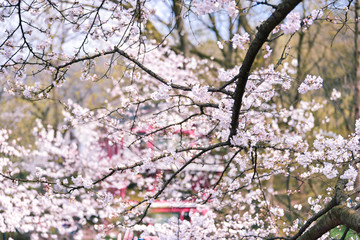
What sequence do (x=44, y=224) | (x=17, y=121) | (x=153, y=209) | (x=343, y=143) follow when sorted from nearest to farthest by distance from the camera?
1. (x=343, y=143)
2. (x=44, y=224)
3. (x=153, y=209)
4. (x=17, y=121)

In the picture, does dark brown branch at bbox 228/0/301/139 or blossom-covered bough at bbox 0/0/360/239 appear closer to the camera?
dark brown branch at bbox 228/0/301/139

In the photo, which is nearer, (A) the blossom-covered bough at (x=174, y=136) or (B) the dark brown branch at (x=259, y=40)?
(B) the dark brown branch at (x=259, y=40)

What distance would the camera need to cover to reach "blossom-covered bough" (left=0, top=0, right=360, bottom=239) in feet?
11.4

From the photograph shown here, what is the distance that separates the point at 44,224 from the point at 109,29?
314 inches

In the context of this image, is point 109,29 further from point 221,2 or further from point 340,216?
point 340,216

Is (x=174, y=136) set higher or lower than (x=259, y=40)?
higher

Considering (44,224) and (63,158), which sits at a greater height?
(63,158)

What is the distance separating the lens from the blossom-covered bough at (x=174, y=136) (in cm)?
348

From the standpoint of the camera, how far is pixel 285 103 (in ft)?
32.8

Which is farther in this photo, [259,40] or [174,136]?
[174,136]

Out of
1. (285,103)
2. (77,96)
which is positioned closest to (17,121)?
(77,96)

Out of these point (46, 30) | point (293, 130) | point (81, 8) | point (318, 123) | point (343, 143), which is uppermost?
point (318, 123)

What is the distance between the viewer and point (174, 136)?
554 centimetres

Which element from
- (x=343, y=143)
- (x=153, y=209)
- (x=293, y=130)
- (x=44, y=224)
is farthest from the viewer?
(x=153, y=209)
